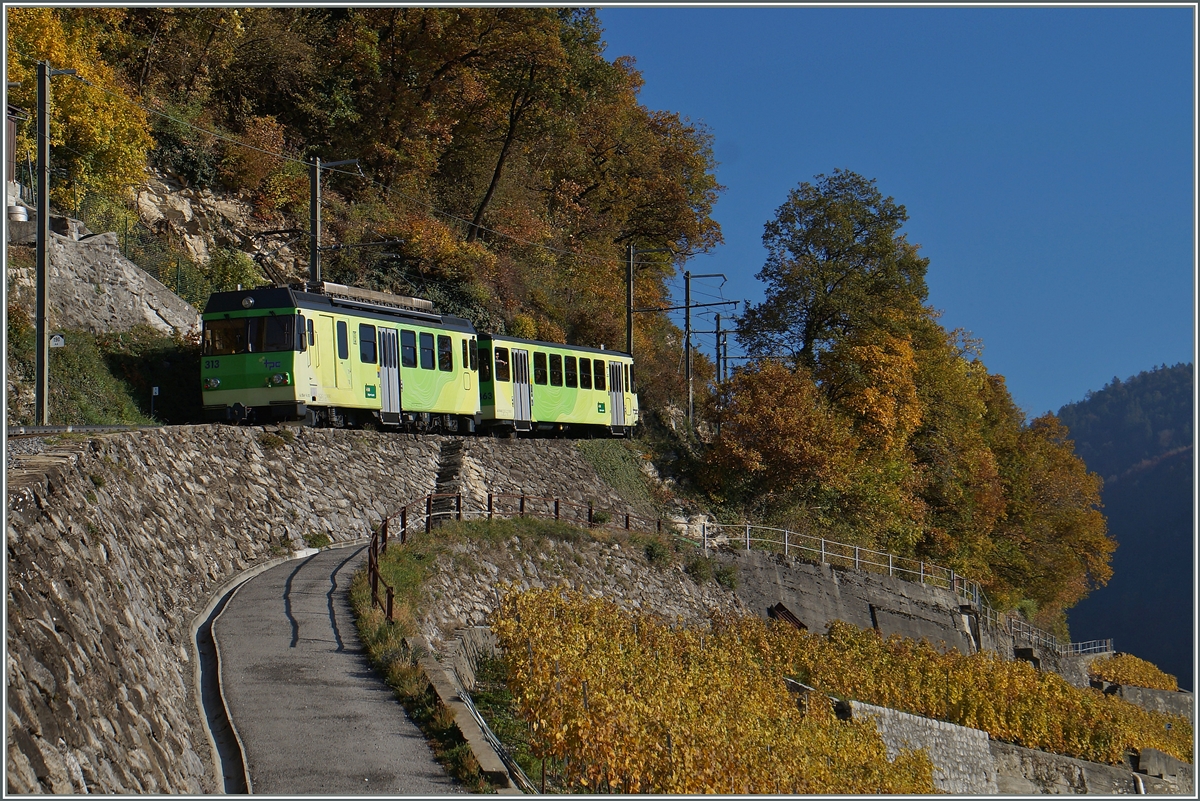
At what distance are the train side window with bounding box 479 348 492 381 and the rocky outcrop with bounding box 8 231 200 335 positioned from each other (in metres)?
8.19

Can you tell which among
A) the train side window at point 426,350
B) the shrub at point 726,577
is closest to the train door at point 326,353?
the train side window at point 426,350

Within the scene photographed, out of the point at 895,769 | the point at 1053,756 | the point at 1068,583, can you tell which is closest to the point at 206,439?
the point at 895,769

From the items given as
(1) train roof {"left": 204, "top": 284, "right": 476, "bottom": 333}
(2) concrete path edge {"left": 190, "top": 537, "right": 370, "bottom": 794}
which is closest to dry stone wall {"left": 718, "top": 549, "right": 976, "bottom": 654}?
(1) train roof {"left": 204, "top": 284, "right": 476, "bottom": 333}

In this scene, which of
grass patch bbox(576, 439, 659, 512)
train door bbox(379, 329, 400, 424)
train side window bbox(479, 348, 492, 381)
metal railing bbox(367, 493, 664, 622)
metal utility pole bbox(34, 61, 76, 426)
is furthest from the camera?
grass patch bbox(576, 439, 659, 512)

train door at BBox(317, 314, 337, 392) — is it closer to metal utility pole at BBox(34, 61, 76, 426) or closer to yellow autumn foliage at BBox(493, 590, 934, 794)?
metal utility pole at BBox(34, 61, 76, 426)

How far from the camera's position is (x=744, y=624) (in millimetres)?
27594

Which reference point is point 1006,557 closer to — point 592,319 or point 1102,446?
point 592,319

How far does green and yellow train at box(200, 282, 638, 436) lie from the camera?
2334cm

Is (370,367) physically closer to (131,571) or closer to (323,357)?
(323,357)

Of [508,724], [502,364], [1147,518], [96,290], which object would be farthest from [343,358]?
[1147,518]

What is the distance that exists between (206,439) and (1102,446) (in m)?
189

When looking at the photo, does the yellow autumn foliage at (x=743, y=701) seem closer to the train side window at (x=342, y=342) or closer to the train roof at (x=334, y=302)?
the train side window at (x=342, y=342)

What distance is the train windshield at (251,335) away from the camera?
2325 cm

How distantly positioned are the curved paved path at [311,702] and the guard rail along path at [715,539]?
1106 mm
